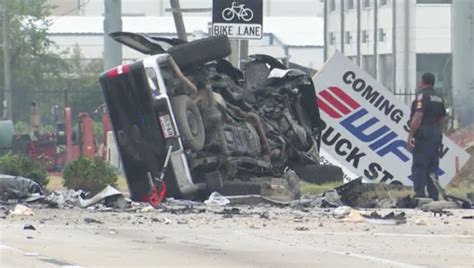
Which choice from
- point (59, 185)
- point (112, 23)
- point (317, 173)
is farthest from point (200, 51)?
point (112, 23)

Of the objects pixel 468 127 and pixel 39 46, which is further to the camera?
pixel 39 46

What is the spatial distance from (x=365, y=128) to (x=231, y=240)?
318 inches

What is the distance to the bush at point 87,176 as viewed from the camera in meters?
18.6

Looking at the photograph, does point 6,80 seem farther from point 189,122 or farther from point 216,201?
point 216,201

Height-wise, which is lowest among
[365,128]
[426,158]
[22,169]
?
[22,169]

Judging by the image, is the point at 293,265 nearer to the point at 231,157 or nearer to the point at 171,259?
the point at 171,259

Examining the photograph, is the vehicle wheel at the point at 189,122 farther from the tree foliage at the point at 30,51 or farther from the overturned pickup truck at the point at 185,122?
the tree foliage at the point at 30,51

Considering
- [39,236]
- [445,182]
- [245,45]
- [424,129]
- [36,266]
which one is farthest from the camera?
[245,45]

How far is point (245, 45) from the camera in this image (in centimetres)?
2345

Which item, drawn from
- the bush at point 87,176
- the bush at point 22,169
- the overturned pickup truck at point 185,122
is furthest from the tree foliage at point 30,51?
the overturned pickup truck at point 185,122

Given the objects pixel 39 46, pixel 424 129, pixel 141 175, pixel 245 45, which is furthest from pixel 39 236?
pixel 39 46

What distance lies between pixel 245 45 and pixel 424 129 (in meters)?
6.23

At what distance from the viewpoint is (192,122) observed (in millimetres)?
17828

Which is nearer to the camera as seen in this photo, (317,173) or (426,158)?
(426,158)
